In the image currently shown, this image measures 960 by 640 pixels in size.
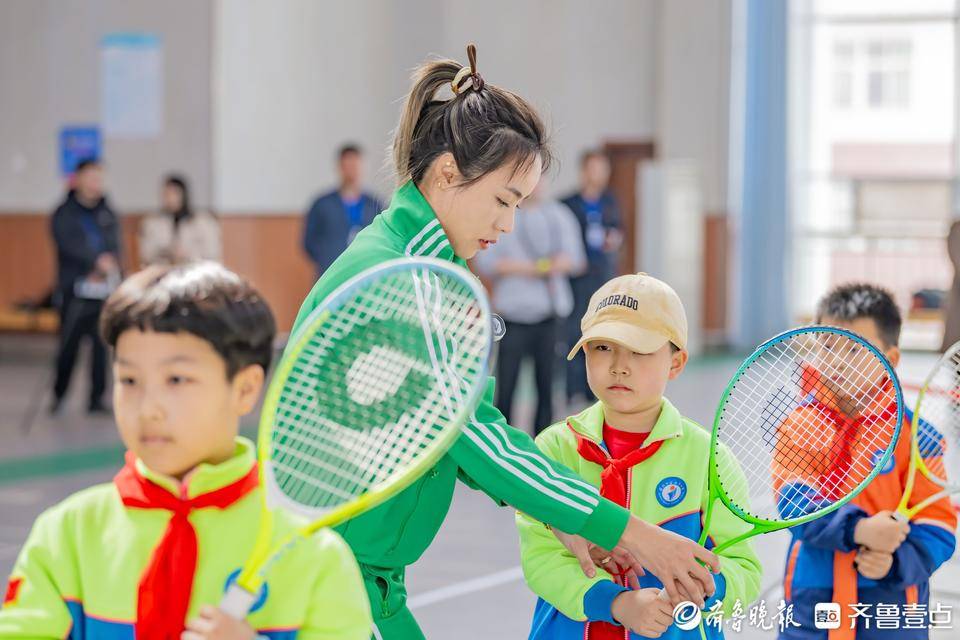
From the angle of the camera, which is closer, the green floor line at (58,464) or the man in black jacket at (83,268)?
the green floor line at (58,464)

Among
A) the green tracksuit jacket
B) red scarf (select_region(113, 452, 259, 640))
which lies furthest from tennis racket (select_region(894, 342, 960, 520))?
red scarf (select_region(113, 452, 259, 640))

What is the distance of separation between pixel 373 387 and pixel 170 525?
0.42 m

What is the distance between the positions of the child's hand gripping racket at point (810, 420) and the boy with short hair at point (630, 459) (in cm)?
9

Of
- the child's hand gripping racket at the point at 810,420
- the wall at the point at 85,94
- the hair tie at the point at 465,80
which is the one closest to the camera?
the hair tie at the point at 465,80

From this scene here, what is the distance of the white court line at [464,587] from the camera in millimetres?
4641

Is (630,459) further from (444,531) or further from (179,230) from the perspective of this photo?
(179,230)

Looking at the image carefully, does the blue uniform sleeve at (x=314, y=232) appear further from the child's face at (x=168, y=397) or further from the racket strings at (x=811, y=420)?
the child's face at (x=168, y=397)

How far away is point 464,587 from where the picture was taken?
4859 millimetres

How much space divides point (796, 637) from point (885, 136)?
14926mm

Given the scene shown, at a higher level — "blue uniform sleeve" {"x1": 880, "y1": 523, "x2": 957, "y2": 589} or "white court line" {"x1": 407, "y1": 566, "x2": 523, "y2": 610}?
"blue uniform sleeve" {"x1": 880, "y1": 523, "x2": 957, "y2": 589}

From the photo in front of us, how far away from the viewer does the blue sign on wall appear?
1257 centimetres

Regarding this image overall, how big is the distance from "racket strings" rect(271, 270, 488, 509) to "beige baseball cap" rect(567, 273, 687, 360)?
19.5 inches

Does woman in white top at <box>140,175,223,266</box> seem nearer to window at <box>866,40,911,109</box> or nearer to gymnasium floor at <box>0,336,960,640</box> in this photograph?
gymnasium floor at <box>0,336,960,640</box>

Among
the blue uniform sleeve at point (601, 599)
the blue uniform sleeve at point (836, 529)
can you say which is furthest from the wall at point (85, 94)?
the blue uniform sleeve at point (601, 599)
